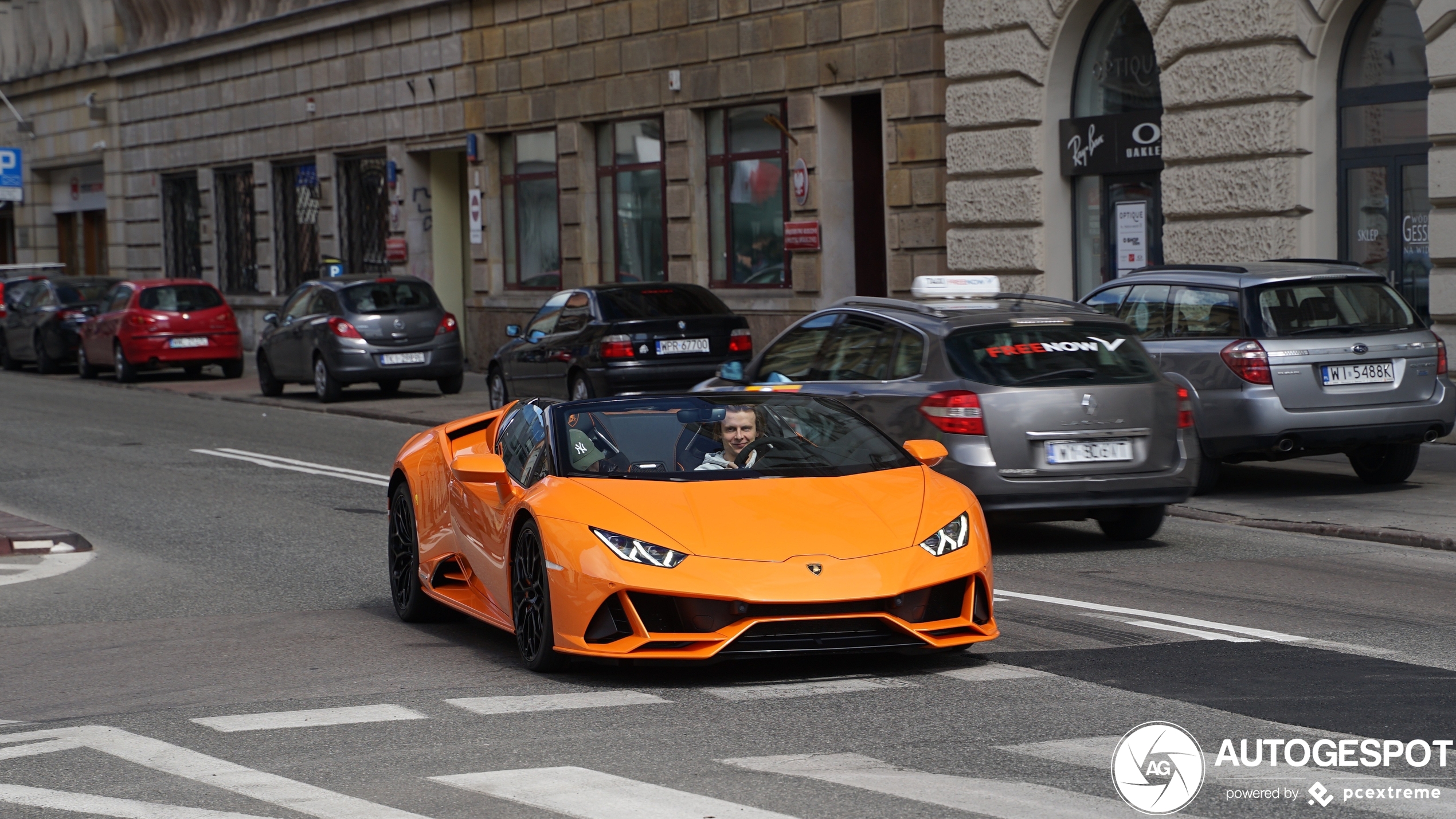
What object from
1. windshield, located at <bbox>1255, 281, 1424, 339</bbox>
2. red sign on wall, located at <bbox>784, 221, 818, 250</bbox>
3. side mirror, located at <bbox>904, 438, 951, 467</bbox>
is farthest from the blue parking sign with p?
side mirror, located at <bbox>904, 438, 951, 467</bbox>

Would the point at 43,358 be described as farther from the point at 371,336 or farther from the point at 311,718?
the point at 311,718

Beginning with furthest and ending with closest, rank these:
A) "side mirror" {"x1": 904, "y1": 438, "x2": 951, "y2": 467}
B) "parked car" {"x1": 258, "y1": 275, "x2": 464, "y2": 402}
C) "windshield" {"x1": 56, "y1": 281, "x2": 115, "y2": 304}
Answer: "windshield" {"x1": 56, "y1": 281, "x2": 115, "y2": 304}
"parked car" {"x1": 258, "y1": 275, "x2": 464, "y2": 402}
"side mirror" {"x1": 904, "y1": 438, "x2": 951, "y2": 467}

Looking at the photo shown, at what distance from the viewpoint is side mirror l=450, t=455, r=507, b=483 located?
806 centimetres

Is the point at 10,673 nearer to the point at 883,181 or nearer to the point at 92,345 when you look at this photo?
the point at 883,181

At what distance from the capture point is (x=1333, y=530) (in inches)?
468

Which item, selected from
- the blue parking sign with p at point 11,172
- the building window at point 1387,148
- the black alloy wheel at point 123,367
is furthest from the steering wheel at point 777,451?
the blue parking sign with p at point 11,172

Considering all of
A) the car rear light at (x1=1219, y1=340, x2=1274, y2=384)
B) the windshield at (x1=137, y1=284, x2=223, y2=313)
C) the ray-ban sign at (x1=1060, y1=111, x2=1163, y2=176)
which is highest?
the ray-ban sign at (x1=1060, y1=111, x2=1163, y2=176)

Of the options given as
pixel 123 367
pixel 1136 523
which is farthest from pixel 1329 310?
pixel 123 367

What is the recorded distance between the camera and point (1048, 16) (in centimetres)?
2117

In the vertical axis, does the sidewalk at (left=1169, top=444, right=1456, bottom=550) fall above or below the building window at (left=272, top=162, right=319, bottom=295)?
below

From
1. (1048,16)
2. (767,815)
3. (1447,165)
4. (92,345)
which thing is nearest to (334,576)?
(767,815)

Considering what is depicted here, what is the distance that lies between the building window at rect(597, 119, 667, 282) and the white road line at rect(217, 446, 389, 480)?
995cm

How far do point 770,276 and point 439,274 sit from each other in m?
9.52

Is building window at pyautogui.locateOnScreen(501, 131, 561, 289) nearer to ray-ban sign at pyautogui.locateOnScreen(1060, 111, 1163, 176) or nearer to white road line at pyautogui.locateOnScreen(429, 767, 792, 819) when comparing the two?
ray-ban sign at pyautogui.locateOnScreen(1060, 111, 1163, 176)
